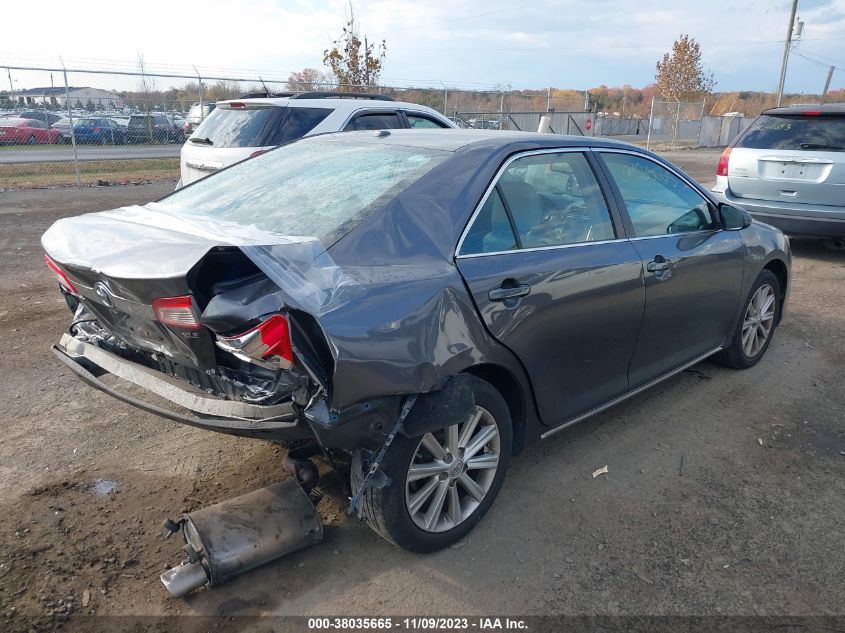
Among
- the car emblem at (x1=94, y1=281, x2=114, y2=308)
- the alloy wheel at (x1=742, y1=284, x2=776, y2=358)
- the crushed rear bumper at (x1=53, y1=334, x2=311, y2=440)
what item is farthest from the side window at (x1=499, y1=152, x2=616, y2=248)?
the alloy wheel at (x1=742, y1=284, x2=776, y2=358)

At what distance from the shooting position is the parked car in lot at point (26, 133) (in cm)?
1675

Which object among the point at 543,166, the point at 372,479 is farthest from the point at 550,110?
the point at 372,479

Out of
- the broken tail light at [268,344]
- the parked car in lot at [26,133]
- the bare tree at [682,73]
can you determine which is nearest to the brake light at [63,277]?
the broken tail light at [268,344]

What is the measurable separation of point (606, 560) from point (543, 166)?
1933 millimetres

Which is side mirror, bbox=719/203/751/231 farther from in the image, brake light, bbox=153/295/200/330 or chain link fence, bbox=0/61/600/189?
chain link fence, bbox=0/61/600/189

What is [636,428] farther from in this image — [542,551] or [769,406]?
[542,551]

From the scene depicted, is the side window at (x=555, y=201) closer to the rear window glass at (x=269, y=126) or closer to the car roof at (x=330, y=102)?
the rear window glass at (x=269, y=126)

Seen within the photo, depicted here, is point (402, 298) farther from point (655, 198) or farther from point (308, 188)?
point (655, 198)

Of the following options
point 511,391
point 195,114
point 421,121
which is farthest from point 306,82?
point 511,391

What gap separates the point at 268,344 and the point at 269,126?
5.72 meters

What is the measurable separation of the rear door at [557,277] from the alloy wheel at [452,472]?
369mm

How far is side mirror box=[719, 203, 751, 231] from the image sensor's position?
4480 millimetres

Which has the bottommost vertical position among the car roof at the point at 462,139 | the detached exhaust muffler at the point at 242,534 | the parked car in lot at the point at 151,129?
the detached exhaust muffler at the point at 242,534

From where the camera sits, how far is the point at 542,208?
344 centimetres
